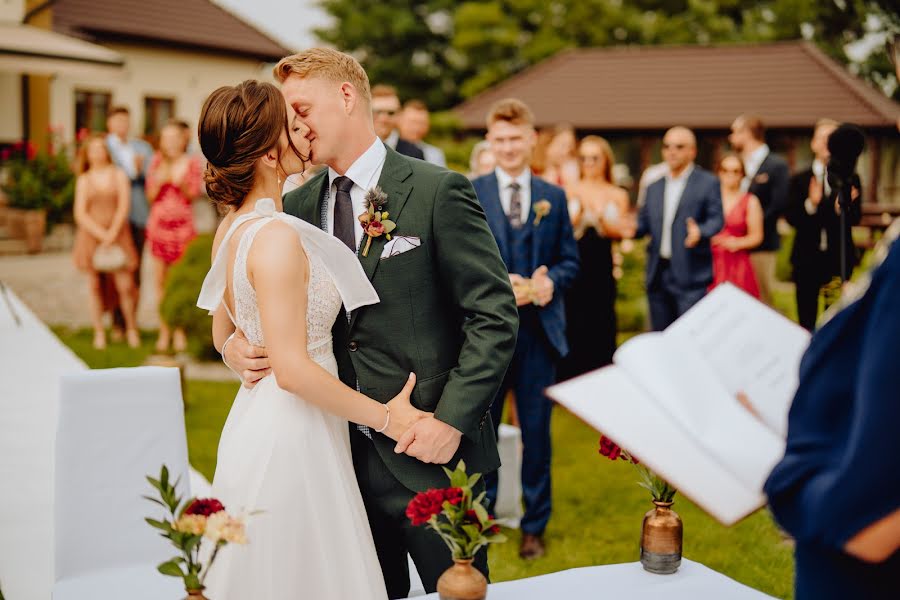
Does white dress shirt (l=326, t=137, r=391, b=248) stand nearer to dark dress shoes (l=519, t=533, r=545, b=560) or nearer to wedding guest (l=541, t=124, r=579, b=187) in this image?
dark dress shoes (l=519, t=533, r=545, b=560)

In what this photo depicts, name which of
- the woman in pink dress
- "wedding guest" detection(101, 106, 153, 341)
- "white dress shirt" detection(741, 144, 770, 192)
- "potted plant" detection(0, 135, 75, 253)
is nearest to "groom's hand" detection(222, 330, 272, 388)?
the woman in pink dress

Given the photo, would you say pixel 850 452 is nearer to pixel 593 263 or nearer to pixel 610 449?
pixel 610 449

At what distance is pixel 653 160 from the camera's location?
2903cm

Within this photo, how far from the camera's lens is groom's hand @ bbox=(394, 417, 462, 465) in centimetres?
244

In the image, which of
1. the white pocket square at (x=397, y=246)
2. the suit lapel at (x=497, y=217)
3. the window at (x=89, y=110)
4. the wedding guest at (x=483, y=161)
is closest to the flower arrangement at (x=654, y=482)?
the white pocket square at (x=397, y=246)

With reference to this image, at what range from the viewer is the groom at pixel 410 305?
8.18 feet

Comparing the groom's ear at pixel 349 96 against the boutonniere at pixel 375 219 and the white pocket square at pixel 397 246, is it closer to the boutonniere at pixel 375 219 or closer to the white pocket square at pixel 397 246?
the boutonniere at pixel 375 219

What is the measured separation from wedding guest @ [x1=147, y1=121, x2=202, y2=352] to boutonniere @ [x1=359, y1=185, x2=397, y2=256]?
24.0ft

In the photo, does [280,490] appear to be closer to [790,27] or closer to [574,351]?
[574,351]

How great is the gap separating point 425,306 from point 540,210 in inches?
92.1

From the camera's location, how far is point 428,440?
245cm

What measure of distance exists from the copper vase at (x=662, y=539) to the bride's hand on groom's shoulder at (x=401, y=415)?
0.70m

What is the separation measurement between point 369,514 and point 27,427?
416cm

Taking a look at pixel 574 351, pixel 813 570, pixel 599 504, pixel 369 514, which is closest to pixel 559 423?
pixel 574 351
